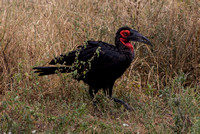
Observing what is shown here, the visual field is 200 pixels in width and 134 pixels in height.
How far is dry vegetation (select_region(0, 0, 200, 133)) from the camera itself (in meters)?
4.13

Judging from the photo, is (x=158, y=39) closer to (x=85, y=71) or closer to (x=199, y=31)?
(x=199, y=31)

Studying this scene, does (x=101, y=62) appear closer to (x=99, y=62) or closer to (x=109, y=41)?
(x=99, y=62)

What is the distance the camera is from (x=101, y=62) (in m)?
4.42

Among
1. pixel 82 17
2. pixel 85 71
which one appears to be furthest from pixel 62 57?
pixel 82 17

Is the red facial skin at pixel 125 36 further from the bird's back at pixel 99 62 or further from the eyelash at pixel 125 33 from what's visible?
the bird's back at pixel 99 62

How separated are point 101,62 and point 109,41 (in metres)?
1.17

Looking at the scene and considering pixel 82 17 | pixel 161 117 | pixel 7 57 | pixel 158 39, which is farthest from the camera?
pixel 82 17

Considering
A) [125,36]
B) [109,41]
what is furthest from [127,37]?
[109,41]

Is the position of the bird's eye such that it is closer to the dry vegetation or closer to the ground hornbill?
the ground hornbill

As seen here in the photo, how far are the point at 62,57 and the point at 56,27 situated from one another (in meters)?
1.47

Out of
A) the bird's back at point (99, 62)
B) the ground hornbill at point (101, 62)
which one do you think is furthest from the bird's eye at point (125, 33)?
the bird's back at point (99, 62)

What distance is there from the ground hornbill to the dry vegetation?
0.16 meters

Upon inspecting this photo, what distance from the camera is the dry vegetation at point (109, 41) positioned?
4133mm

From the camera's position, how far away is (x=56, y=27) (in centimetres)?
573
